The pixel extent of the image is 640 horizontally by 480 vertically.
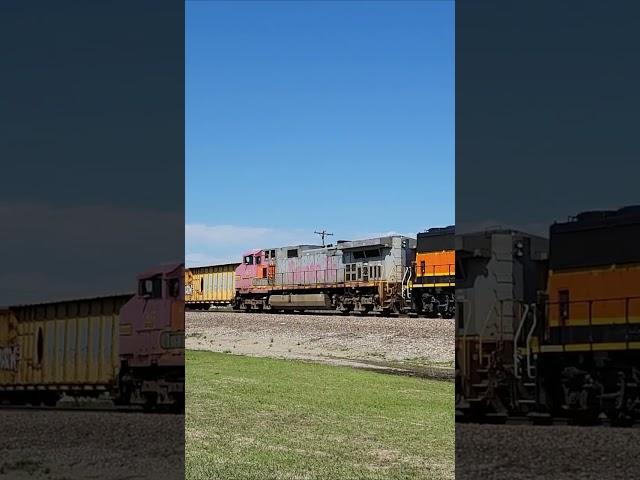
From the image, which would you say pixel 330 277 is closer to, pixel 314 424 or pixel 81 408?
pixel 314 424

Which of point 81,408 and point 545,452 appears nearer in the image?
point 545,452

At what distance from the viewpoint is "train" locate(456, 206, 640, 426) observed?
8.10m

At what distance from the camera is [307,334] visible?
75.4ft

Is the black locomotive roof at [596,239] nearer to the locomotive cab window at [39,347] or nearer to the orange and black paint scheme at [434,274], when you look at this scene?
the locomotive cab window at [39,347]

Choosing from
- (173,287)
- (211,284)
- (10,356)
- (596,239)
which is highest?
(596,239)

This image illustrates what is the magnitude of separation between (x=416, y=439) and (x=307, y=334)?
11711 millimetres

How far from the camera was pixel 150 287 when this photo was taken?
890 cm

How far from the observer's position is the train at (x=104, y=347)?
360 inches

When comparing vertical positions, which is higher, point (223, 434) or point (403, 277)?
point (403, 277)

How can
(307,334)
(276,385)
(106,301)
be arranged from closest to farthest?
(106,301)
(276,385)
(307,334)

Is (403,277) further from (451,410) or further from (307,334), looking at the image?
(451,410)

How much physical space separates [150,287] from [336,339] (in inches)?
519

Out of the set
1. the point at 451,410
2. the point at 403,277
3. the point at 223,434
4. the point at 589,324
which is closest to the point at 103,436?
the point at 223,434

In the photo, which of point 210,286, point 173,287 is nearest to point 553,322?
point 173,287
